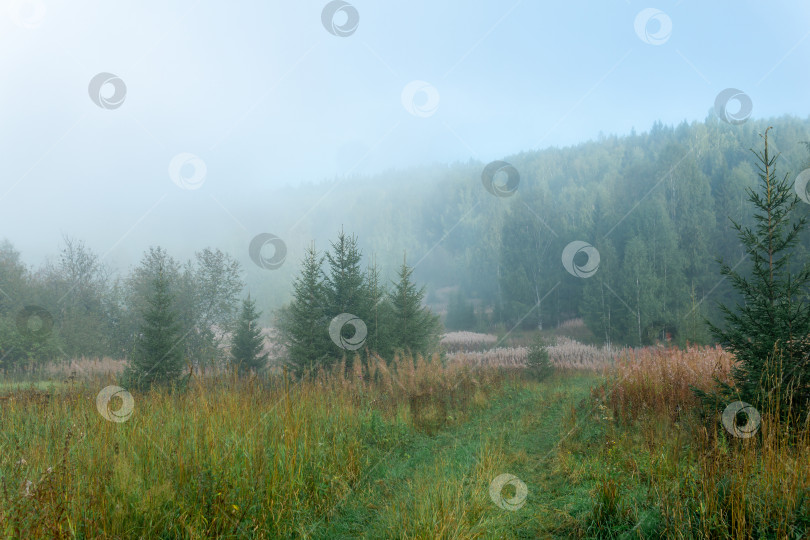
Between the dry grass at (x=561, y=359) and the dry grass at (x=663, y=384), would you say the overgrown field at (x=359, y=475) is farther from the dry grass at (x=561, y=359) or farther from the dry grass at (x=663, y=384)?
the dry grass at (x=561, y=359)

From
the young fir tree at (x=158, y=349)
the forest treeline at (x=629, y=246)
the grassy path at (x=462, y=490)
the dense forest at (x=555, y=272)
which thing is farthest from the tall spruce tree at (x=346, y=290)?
the forest treeline at (x=629, y=246)

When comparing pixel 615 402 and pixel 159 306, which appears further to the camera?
pixel 159 306

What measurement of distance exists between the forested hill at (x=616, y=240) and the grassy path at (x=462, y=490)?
3.72m

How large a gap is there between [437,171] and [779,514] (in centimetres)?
17459

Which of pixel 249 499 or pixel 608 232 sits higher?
pixel 608 232

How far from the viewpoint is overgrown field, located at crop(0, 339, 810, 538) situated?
2900 millimetres

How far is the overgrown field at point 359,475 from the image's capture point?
2.90m

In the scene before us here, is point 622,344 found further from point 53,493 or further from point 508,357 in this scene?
point 53,493

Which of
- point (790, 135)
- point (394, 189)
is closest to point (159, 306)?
point (790, 135)

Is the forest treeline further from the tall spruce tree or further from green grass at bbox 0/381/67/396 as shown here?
green grass at bbox 0/381/67/396

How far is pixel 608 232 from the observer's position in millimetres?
38000

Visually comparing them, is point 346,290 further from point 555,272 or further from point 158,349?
point 555,272

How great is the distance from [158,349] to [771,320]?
14.4 meters

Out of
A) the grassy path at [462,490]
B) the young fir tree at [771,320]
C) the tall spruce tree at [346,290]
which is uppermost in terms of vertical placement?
the tall spruce tree at [346,290]
